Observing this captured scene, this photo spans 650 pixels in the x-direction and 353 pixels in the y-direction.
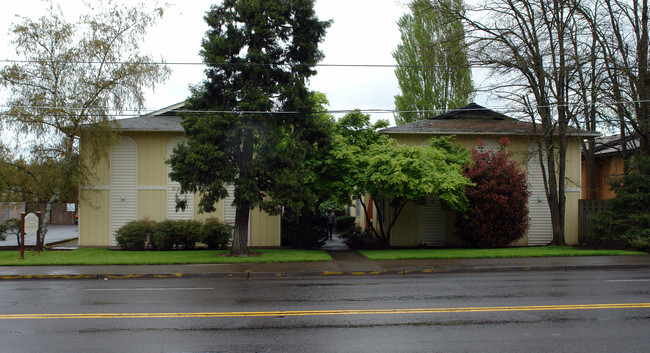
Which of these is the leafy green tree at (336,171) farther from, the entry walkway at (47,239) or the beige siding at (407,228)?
the entry walkway at (47,239)


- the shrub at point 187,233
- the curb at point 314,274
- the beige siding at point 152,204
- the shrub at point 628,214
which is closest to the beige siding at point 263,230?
the shrub at point 187,233

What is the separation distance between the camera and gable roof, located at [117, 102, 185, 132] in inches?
804

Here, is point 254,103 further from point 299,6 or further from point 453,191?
point 453,191

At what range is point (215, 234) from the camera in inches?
776

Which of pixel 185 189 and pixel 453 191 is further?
pixel 453 191

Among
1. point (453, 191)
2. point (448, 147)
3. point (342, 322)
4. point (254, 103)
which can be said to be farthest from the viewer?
point (448, 147)

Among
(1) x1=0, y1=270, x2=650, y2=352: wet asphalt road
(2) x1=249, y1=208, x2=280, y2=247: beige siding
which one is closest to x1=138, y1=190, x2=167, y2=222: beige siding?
(2) x1=249, y1=208, x2=280, y2=247: beige siding

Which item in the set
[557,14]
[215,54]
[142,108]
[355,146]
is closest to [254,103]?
[215,54]

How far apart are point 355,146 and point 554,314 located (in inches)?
461

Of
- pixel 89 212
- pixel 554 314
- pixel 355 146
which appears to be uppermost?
pixel 355 146

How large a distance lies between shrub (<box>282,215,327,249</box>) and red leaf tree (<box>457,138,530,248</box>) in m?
6.05

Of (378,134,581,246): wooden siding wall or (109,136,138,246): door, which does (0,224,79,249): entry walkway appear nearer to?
(109,136,138,246): door

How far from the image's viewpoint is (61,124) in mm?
18469

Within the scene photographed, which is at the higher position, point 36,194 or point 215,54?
point 215,54
